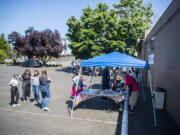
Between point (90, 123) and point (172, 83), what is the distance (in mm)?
3784

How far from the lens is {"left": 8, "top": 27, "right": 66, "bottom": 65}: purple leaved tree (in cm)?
3300

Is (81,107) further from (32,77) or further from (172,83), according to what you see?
(172,83)

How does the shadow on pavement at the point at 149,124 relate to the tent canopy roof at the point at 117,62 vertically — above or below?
below

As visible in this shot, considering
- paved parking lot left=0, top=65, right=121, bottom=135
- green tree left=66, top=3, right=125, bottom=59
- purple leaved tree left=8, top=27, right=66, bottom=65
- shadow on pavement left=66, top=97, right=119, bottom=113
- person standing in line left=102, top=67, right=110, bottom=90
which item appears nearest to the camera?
paved parking lot left=0, top=65, right=121, bottom=135

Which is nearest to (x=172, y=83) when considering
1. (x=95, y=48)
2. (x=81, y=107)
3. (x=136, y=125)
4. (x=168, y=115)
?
(x=168, y=115)

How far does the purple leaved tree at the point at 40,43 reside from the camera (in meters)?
33.0

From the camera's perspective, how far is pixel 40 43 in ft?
110

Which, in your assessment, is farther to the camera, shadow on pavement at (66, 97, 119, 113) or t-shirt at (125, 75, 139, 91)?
shadow on pavement at (66, 97, 119, 113)

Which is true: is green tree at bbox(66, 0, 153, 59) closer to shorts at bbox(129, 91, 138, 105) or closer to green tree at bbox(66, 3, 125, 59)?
green tree at bbox(66, 3, 125, 59)

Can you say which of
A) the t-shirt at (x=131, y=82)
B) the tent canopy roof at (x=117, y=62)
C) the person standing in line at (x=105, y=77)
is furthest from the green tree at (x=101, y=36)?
the t-shirt at (x=131, y=82)

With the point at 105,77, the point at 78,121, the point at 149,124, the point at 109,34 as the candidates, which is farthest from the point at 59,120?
the point at 109,34

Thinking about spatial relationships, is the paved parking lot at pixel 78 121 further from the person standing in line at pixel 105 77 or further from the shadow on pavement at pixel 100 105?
the person standing in line at pixel 105 77

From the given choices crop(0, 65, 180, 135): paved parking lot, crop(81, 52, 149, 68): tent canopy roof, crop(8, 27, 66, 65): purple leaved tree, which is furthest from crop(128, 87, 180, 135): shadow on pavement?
crop(8, 27, 66, 65): purple leaved tree

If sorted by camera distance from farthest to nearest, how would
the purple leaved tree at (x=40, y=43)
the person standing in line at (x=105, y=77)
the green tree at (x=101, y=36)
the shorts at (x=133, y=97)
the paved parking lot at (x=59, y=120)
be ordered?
the purple leaved tree at (x=40, y=43) < the green tree at (x=101, y=36) < the person standing in line at (x=105, y=77) < the shorts at (x=133, y=97) < the paved parking lot at (x=59, y=120)
